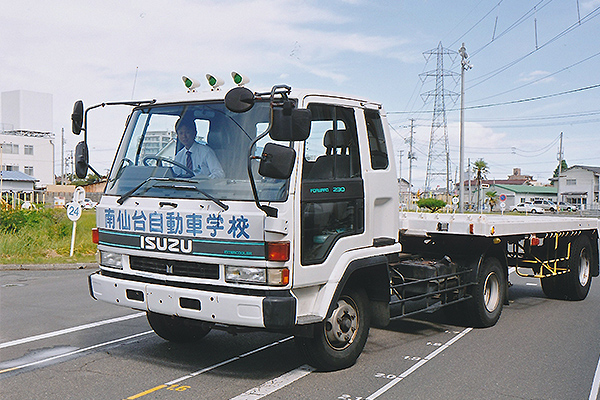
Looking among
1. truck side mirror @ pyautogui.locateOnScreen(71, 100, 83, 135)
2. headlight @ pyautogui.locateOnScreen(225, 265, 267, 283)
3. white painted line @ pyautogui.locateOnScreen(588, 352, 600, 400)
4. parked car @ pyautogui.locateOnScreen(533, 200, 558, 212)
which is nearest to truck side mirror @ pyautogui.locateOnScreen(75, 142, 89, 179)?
truck side mirror @ pyautogui.locateOnScreen(71, 100, 83, 135)

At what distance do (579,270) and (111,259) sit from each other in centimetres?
826

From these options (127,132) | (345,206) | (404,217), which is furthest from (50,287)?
(345,206)

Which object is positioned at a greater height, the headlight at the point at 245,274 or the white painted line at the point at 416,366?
the headlight at the point at 245,274

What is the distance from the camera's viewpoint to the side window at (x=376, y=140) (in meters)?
5.98

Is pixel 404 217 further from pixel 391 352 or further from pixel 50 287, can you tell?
pixel 50 287

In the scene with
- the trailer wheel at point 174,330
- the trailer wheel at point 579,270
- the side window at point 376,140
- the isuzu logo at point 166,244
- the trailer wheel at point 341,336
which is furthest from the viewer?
the trailer wheel at point 579,270

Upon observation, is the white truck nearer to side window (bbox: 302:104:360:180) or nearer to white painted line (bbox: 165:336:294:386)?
side window (bbox: 302:104:360:180)

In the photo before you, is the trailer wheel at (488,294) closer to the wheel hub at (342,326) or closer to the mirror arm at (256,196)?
the wheel hub at (342,326)

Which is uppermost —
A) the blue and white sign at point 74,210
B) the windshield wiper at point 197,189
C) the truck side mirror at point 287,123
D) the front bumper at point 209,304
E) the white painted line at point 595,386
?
the truck side mirror at point 287,123

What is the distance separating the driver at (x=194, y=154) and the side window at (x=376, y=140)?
1.65 metres

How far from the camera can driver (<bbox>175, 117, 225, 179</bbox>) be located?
5204 mm

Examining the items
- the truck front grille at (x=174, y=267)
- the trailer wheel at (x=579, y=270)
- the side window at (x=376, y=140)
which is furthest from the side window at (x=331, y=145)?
the trailer wheel at (x=579, y=270)

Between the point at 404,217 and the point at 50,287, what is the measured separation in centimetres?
677

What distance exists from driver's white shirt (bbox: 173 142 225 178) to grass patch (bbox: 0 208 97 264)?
9873 millimetres
